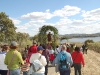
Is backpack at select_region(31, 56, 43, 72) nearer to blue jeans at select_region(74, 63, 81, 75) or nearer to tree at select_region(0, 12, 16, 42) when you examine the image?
blue jeans at select_region(74, 63, 81, 75)

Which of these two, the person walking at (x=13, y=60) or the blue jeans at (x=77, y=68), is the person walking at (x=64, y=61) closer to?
the person walking at (x=13, y=60)

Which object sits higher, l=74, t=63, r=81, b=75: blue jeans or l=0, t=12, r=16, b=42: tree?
l=0, t=12, r=16, b=42: tree

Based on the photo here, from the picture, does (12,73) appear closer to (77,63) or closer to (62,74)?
(62,74)

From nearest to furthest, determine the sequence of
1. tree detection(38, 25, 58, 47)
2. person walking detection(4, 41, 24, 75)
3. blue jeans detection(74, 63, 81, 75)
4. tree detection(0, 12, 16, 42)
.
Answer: person walking detection(4, 41, 24, 75) < blue jeans detection(74, 63, 81, 75) < tree detection(38, 25, 58, 47) < tree detection(0, 12, 16, 42)

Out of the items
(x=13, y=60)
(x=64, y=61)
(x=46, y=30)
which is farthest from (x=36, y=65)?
(x=46, y=30)

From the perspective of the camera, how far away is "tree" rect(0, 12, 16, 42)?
3841 centimetres

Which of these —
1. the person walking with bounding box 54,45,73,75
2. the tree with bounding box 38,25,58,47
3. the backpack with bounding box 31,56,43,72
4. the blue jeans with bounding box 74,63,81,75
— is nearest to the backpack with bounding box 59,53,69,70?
the person walking with bounding box 54,45,73,75

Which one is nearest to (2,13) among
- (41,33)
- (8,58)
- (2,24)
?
(2,24)

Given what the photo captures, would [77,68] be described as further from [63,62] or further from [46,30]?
[46,30]

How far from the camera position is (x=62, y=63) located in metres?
9.11

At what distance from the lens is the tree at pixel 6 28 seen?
38412 millimetres

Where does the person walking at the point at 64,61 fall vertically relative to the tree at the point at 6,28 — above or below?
below

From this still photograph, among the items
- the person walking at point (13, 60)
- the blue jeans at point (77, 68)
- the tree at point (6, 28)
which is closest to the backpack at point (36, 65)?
the person walking at point (13, 60)

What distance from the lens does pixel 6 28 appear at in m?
39.0
